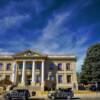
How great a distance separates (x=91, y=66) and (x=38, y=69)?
17.1 m

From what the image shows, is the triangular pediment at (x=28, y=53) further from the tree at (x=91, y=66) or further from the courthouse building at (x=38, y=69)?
the tree at (x=91, y=66)

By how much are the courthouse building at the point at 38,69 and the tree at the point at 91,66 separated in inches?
310

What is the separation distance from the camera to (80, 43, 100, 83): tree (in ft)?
174

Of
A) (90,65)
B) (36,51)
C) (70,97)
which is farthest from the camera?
(36,51)

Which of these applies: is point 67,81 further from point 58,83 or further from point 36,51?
point 36,51

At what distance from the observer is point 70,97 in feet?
110

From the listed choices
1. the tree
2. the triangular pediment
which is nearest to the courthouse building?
the triangular pediment

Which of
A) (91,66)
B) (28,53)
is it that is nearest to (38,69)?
(28,53)

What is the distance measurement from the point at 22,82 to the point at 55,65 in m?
11.7

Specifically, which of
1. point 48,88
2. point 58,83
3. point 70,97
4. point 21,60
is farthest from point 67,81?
point 70,97

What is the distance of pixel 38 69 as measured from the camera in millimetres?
63281

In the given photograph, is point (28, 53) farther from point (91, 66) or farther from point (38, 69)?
point (91, 66)

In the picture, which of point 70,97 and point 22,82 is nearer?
point 70,97

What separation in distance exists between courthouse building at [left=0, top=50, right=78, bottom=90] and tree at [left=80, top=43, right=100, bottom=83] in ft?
25.9
